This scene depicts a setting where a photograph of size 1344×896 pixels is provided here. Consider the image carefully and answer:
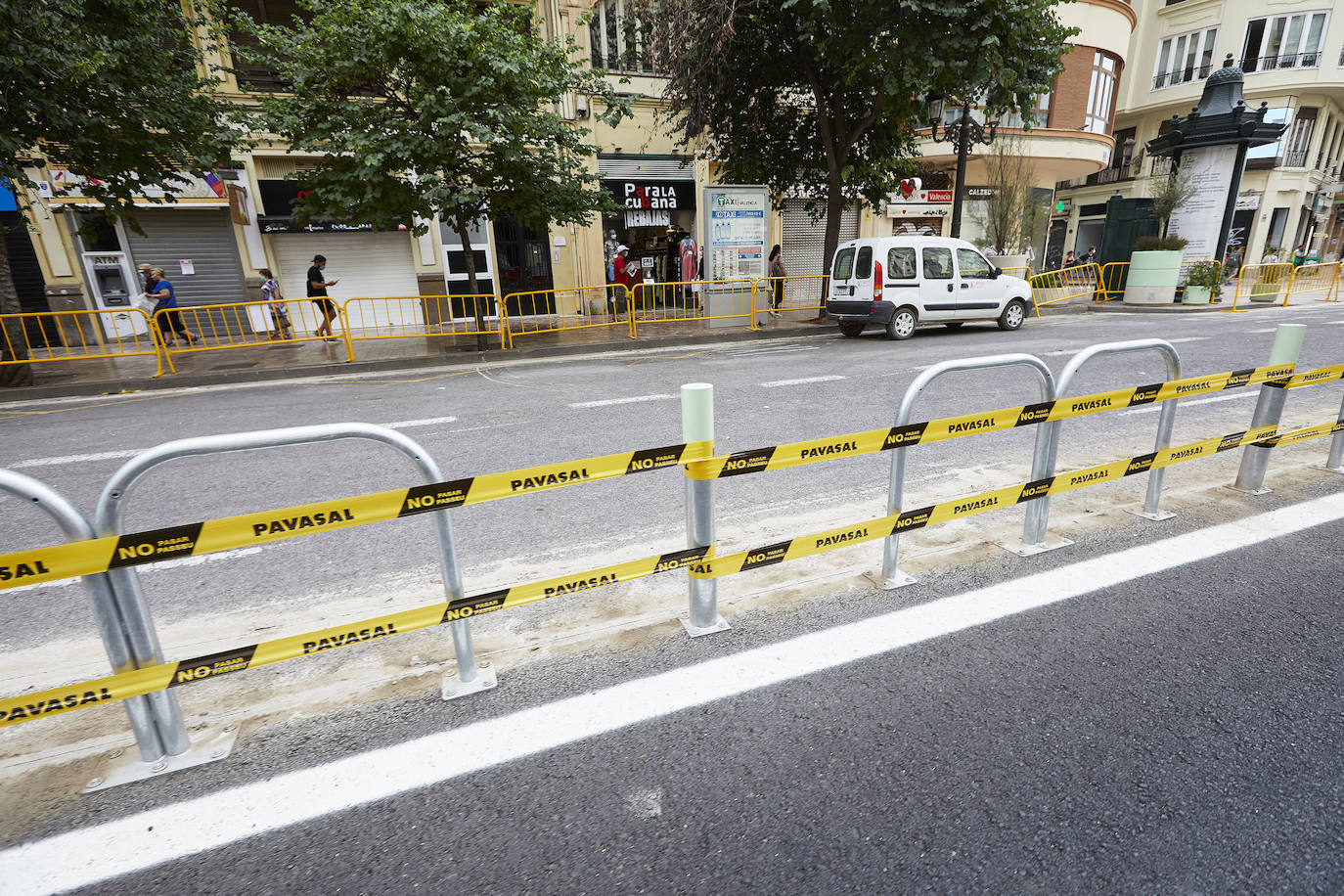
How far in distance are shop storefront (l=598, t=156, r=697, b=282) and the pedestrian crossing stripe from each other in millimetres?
17427

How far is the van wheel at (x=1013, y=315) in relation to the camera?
46.0ft

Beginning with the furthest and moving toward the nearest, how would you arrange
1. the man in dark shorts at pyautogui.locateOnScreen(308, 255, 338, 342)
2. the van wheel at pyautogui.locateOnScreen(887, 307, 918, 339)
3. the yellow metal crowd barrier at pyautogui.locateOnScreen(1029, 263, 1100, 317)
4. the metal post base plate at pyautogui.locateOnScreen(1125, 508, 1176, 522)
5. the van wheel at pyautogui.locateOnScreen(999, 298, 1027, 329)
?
the yellow metal crowd barrier at pyautogui.locateOnScreen(1029, 263, 1100, 317) < the van wheel at pyautogui.locateOnScreen(999, 298, 1027, 329) < the man in dark shorts at pyautogui.locateOnScreen(308, 255, 338, 342) < the van wheel at pyautogui.locateOnScreen(887, 307, 918, 339) < the metal post base plate at pyautogui.locateOnScreen(1125, 508, 1176, 522)

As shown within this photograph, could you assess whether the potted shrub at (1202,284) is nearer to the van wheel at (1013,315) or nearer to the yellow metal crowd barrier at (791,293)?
the van wheel at (1013,315)

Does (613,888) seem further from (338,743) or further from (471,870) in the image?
(338,743)

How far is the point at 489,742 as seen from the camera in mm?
2305

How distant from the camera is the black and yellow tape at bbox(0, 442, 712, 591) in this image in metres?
1.83

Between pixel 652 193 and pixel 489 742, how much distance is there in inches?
774

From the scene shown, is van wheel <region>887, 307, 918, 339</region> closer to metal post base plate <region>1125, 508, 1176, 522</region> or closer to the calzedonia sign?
metal post base plate <region>1125, 508, 1176, 522</region>

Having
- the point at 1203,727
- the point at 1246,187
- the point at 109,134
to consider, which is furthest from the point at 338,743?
the point at 1246,187

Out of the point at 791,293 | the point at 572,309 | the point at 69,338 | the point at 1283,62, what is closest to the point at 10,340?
the point at 69,338

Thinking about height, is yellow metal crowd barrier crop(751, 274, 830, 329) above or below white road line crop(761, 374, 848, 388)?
above

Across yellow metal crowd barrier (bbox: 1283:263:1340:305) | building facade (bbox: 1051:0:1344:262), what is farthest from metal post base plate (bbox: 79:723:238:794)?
building facade (bbox: 1051:0:1344:262)

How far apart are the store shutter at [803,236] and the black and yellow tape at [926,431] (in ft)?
64.3

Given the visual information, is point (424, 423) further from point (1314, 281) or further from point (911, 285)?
point (1314, 281)
